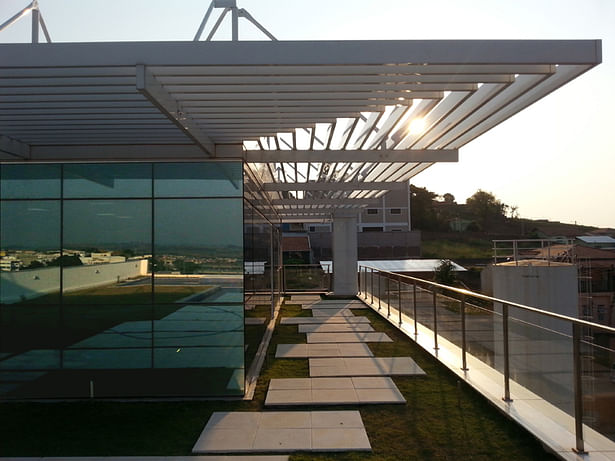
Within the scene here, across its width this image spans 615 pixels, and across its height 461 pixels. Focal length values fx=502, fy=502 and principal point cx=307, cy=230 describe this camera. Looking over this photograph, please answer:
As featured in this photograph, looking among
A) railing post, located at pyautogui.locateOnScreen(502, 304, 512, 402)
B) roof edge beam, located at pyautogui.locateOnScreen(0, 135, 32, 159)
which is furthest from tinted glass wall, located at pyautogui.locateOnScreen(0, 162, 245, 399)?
railing post, located at pyautogui.locateOnScreen(502, 304, 512, 402)

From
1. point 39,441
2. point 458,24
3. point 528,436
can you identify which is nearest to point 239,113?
point 458,24

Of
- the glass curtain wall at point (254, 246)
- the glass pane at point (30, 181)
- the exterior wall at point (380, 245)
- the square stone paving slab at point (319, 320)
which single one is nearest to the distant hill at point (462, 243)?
the exterior wall at point (380, 245)

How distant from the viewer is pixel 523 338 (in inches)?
195

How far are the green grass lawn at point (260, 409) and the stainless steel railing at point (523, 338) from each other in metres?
0.50

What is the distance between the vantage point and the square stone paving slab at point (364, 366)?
7.11 meters

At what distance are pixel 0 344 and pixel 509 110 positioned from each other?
22.5 ft

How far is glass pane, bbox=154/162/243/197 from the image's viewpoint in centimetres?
657

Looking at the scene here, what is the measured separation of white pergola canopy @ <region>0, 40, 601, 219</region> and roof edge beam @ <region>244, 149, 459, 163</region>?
0.15 m

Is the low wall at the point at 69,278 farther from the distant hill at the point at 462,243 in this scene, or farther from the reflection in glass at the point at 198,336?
the distant hill at the point at 462,243

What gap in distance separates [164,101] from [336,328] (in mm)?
7797

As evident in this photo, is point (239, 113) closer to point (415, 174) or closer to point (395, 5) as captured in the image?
point (395, 5)

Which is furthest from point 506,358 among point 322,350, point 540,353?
point 322,350

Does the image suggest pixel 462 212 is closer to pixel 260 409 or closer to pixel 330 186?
pixel 330 186

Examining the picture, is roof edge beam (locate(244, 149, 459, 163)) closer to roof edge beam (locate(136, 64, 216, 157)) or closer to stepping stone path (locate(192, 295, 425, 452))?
roof edge beam (locate(136, 64, 216, 157))
